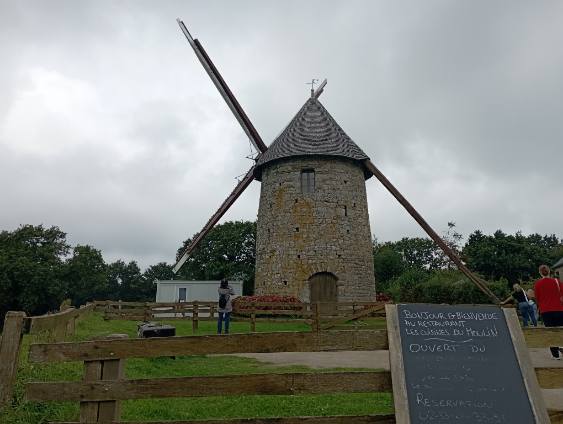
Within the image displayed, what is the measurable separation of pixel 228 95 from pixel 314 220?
362 inches

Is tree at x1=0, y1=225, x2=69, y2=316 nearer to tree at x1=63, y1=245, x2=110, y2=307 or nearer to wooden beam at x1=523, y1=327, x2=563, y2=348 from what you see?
tree at x1=63, y1=245, x2=110, y2=307

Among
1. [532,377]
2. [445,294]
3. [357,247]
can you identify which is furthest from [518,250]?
[532,377]

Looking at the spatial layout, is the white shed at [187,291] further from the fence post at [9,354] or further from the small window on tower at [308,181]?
the fence post at [9,354]

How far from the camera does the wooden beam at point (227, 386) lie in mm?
3520

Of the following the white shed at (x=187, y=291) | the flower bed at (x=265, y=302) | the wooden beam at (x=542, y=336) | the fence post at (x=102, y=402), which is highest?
the white shed at (x=187, y=291)

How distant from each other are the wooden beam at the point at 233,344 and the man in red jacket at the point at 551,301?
5.54 m

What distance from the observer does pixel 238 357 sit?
10203mm

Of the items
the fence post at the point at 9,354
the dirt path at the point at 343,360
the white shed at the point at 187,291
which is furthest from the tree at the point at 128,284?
the fence post at the point at 9,354

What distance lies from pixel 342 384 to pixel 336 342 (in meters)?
0.33

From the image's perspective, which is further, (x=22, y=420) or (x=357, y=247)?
(x=357, y=247)

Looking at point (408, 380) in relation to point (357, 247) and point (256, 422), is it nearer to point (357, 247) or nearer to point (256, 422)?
point (256, 422)

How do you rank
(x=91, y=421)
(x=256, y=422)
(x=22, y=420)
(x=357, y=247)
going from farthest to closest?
(x=357, y=247) < (x=22, y=420) < (x=91, y=421) < (x=256, y=422)

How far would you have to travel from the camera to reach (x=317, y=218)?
2022 cm

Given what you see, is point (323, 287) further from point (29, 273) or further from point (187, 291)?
point (29, 273)
